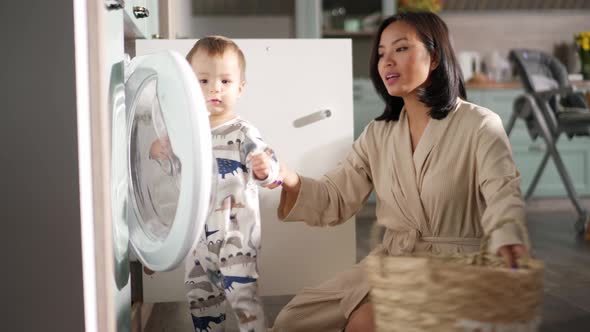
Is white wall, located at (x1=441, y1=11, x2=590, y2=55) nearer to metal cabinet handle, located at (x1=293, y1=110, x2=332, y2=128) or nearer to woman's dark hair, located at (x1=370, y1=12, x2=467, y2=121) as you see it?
metal cabinet handle, located at (x1=293, y1=110, x2=332, y2=128)

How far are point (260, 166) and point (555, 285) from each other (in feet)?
4.23

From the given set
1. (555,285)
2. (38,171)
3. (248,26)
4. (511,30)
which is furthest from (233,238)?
(511,30)

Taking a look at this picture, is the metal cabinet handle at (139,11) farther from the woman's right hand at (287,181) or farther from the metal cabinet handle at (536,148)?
the metal cabinet handle at (536,148)

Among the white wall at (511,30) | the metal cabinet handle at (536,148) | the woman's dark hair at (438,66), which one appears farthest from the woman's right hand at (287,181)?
the white wall at (511,30)

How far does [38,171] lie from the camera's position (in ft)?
2.96

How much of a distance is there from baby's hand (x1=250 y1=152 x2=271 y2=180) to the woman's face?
31 centimetres

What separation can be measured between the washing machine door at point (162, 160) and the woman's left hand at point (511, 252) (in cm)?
48

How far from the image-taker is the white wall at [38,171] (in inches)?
35.0

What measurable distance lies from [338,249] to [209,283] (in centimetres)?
44

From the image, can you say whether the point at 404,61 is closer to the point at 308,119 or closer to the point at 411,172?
the point at 411,172

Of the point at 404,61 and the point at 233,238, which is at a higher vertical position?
the point at 404,61

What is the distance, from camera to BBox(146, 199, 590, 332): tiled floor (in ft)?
5.37

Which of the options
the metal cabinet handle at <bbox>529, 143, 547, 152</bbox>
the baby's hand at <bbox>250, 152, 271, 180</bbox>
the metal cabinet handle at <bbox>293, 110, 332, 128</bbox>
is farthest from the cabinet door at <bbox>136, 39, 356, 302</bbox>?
the metal cabinet handle at <bbox>529, 143, 547, 152</bbox>

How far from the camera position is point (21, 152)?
0.90m
